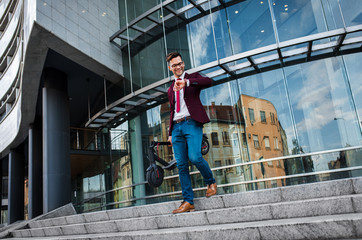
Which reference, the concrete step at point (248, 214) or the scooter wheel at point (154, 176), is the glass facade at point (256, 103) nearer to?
the scooter wheel at point (154, 176)

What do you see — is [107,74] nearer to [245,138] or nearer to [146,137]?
[146,137]

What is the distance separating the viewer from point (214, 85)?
930cm

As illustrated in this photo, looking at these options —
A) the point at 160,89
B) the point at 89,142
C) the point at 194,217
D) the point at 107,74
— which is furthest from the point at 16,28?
the point at 194,217

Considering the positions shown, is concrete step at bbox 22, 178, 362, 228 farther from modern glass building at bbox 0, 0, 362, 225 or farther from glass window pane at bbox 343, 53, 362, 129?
glass window pane at bbox 343, 53, 362, 129

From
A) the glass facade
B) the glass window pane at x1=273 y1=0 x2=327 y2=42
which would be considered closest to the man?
the glass facade

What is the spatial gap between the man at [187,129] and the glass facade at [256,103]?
3118mm

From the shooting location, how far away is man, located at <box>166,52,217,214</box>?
160 inches

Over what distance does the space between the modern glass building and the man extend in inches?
168

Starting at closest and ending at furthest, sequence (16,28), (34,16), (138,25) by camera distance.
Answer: (34,16) → (138,25) → (16,28)

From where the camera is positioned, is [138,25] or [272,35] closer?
[272,35]

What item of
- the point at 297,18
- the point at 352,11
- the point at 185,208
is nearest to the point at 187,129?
the point at 185,208

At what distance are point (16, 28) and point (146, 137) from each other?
1346 cm

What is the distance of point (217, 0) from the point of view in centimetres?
980

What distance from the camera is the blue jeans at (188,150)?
4059 mm
